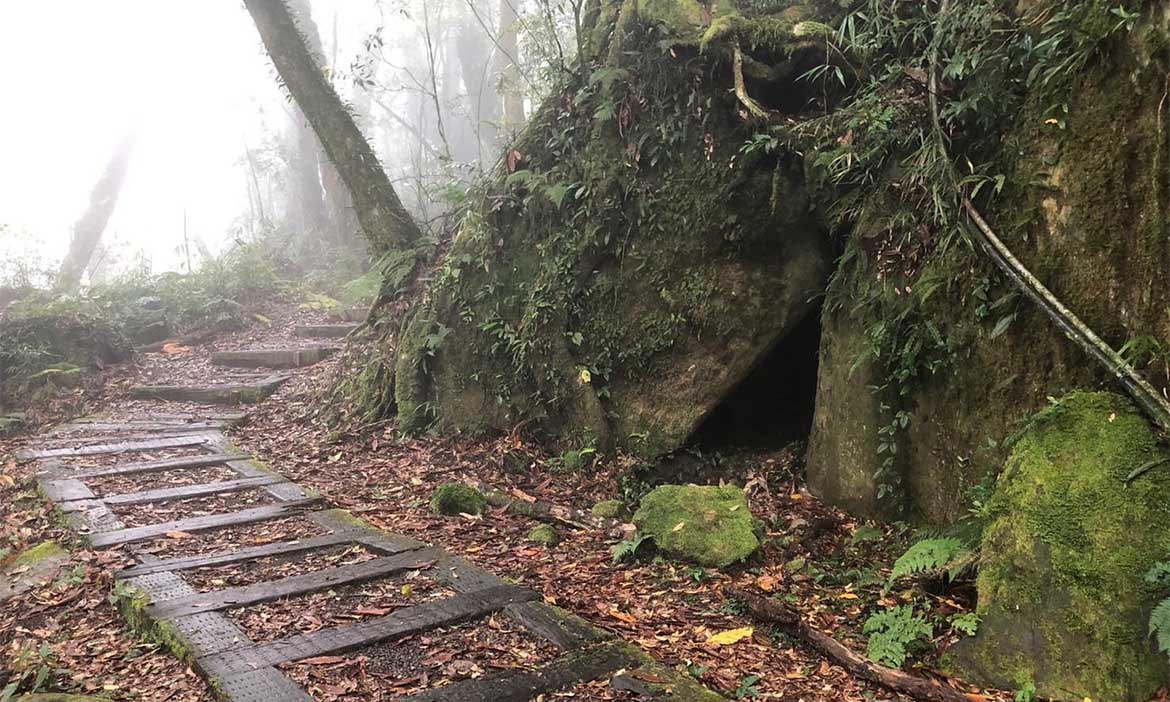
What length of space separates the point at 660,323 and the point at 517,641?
3253 millimetres

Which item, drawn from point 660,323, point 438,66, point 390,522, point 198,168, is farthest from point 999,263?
point 198,168

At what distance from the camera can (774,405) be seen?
6.40 meters

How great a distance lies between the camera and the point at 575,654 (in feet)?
11.0

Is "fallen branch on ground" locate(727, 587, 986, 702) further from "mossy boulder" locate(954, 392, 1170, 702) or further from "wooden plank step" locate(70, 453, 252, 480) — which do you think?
"wooden plank step" locate(70, 453, 252, 480)

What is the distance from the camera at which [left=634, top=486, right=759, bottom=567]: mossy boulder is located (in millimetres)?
4441

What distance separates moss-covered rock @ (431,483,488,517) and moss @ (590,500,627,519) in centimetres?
91

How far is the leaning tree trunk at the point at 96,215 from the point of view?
1996 centimetres

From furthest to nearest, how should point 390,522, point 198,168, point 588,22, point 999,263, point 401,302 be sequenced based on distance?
point 198,168 < point 401,302 < point 588,22 < point 390,522 < point 999,263

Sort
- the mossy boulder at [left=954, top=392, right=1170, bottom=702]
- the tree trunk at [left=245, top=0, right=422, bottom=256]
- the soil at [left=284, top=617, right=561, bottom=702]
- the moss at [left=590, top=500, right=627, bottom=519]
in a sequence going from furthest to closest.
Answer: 1. the tree trunk at [left=245, top=0, right=422, bottom=256]
2. the moss at [left=590, top=500, right=627, bottom=519]
3. the soil at [left=284, top=617, right=561, bottom=702]
4. the mossy boulder at [left=954, top=392, right=1170, bottom=702]

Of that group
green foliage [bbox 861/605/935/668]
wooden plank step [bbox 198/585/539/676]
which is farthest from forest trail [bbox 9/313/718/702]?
green foliage [bbox 861/605/935/668]

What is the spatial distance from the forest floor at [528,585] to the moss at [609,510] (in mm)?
178

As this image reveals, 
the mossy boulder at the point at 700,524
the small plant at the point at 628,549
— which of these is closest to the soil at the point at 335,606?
the small plant at the point at 628,549

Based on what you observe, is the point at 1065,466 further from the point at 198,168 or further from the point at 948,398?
the point at 198,168

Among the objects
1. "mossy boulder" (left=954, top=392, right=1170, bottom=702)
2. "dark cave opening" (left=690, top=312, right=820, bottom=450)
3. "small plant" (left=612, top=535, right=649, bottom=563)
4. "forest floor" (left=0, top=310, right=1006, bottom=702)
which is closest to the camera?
"mossy boulder" (left=954, top=392, right=1170, bottom=702)
